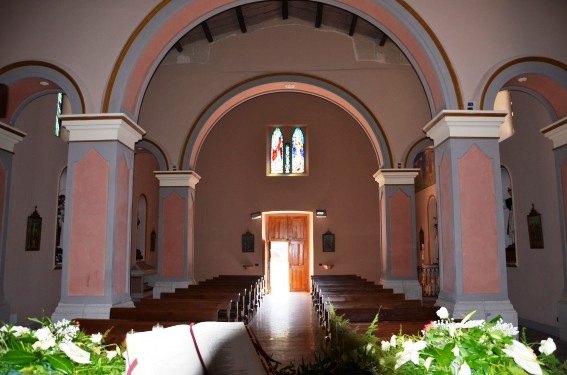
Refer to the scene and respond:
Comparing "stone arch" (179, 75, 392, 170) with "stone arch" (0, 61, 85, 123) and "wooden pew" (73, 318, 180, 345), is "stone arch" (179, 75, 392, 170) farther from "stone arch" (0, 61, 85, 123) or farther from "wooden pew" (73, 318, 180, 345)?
"wooden pew" (73, 318, 180, 345)

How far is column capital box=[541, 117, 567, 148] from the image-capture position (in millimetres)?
6426

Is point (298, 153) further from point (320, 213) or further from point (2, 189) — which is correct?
point (2, 189)

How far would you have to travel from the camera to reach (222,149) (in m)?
15.8

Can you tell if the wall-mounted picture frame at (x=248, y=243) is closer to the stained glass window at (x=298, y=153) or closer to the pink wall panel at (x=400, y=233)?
the stained glass window at (x=298, y=153)

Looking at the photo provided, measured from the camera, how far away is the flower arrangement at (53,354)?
1.26 meters

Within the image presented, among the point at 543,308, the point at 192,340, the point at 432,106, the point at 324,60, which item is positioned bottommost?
the point at 543,308

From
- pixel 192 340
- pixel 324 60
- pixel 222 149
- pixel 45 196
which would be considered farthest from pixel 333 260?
pixel 192 340

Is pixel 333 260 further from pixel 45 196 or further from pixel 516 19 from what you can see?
pixel 516 19

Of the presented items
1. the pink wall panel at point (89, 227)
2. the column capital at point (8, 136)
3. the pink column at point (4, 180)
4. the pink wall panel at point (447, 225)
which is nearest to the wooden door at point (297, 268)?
the pink wall panel at point (447, 225)

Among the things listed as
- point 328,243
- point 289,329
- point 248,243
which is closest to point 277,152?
point 248,243

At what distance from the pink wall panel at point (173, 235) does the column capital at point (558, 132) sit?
23.2ft

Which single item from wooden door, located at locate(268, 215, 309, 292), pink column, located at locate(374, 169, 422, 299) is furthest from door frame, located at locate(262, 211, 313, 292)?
pink column, located at locate(374, 169, 422, 299)

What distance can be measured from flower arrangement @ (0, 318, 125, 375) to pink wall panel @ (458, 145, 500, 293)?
16.7 ft

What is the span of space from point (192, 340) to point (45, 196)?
333 inches
